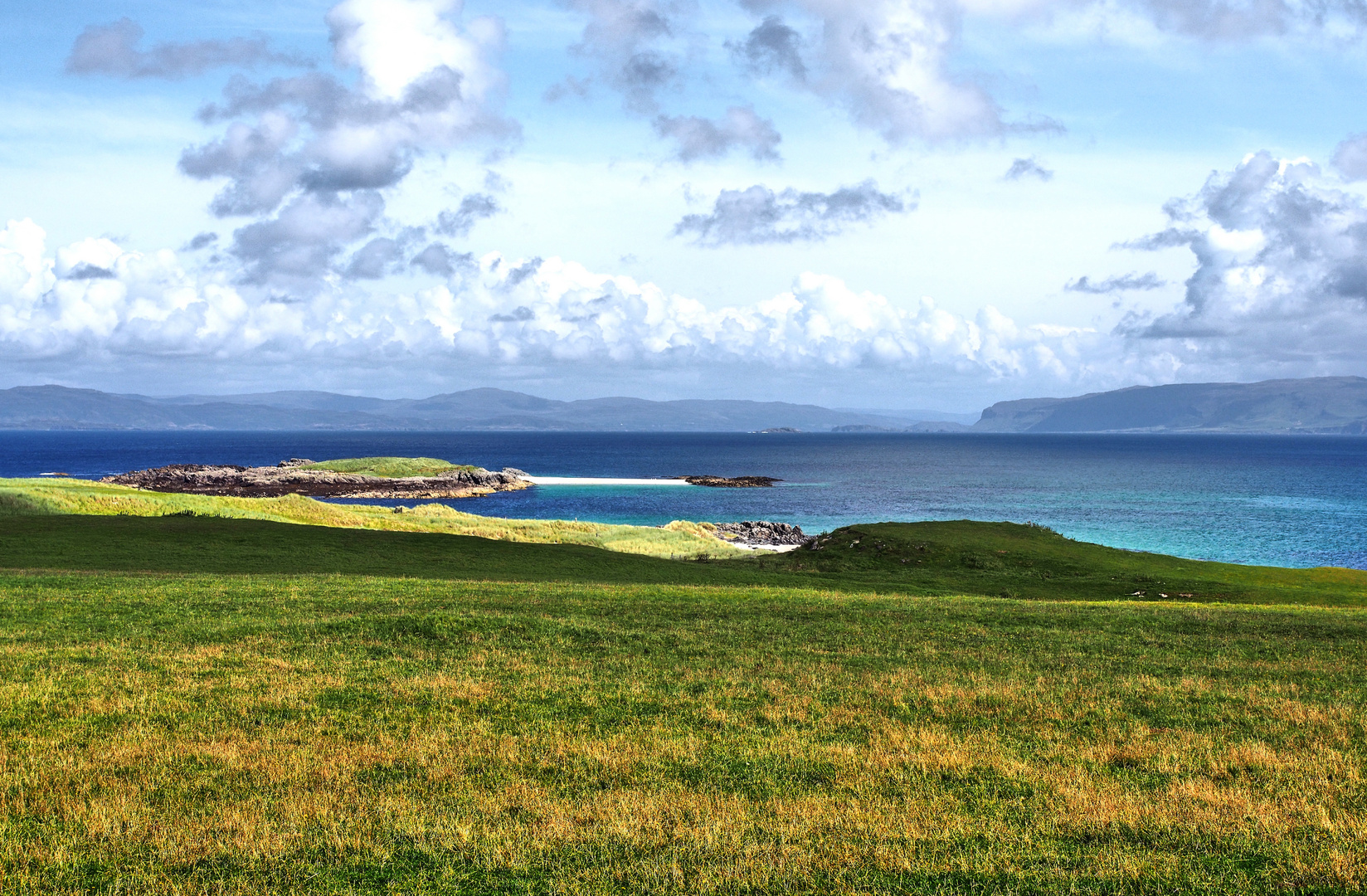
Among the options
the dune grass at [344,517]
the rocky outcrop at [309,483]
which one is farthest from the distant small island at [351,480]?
the dune grass at [344,517]

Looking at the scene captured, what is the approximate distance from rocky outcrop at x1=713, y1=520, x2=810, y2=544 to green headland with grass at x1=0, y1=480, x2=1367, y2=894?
2270 inches

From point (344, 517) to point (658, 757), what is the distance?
70760 mm

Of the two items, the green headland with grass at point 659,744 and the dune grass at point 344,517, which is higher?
the green headland with grass at point 659,744

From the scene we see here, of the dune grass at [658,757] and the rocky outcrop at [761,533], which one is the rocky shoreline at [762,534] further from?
the dune grass at [658,757]

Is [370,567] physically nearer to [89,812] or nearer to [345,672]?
[345,672]

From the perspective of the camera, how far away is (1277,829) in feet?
33.8

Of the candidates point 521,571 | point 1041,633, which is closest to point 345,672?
point 1041,633

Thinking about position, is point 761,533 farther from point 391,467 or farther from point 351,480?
point 391,467

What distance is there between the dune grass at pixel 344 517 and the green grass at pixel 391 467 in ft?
254

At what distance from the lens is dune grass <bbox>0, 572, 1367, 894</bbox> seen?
9.24 metres

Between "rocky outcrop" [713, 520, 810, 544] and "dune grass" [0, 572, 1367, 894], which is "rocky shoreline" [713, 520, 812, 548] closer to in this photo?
"rocky outcrop" [713, 520, 810, 544]

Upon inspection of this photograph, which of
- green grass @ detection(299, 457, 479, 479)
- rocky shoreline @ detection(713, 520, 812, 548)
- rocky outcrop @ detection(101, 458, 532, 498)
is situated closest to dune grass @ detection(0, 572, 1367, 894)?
rocky shoreline @ detection(713, 520, 812, 548)

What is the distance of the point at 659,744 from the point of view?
13.5m

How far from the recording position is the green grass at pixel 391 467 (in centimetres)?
16488
